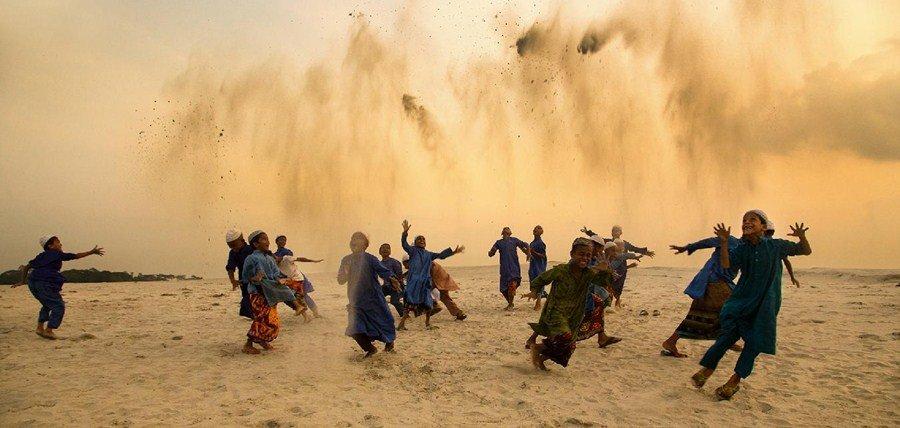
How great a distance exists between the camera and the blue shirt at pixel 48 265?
10.3 metres

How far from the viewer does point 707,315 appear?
798 cm

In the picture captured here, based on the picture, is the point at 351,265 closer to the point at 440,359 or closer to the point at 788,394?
the point at 440,359

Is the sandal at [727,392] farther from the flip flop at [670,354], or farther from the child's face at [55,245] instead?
the child's face at [55,245]

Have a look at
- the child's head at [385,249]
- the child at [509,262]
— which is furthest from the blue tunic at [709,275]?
the child at [509,262]

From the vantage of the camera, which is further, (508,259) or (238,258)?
(508,259)

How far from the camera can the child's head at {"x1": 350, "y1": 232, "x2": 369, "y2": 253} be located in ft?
28.1

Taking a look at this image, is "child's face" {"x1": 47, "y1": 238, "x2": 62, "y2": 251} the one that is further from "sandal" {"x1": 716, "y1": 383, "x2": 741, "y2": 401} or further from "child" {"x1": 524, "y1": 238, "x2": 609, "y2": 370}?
"sandal" {"x1": 716, "y1": 383, "x2": 741, "y2": 401}

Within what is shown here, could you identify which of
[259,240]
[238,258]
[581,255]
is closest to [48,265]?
[238,258]

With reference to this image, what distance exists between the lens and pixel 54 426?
5.47 m

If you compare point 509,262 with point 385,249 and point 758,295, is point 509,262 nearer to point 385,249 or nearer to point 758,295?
point 385,249

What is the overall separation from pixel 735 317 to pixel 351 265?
548 centimetres

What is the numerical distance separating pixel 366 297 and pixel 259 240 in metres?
2.20

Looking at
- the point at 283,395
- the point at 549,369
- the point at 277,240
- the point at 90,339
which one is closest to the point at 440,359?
the point at 549,369

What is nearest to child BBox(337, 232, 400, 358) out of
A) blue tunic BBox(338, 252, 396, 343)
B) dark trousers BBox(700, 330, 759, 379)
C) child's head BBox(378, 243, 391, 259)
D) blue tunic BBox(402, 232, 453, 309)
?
blue tunic BBox(338, 252, 396, 343)
